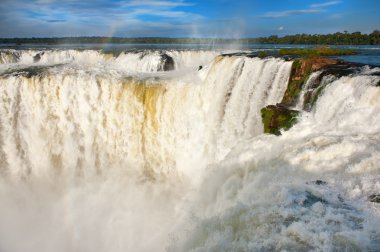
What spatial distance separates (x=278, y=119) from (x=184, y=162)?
5.30 meters

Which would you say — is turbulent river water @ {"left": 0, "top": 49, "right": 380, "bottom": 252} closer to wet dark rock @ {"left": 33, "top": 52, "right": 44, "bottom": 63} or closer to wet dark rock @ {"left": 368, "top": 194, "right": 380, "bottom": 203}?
wet dark rock @ {"left": 368, "top": 194, "right": 380, "bottom": 203}

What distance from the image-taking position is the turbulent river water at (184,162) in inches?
198

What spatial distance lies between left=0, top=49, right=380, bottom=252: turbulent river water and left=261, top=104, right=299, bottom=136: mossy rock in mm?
203

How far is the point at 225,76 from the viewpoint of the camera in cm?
1262

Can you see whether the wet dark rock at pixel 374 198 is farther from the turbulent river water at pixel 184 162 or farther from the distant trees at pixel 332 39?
the distant trees at pixel 332 39

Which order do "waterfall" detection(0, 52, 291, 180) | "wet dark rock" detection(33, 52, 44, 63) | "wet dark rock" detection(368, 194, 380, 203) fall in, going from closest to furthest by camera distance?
"wet dark rock" detection(368, 194, 380, 203) < "waterfall" detection(0, 52, 291, 180) < "wet dark rock" detection(33, 52, 44, 63)

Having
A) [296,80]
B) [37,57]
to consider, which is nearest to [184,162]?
[296,80]

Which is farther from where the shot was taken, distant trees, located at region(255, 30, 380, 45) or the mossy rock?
distant trees, located at region(255, 30, 380, 45)

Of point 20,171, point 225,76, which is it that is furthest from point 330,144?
point 20,171

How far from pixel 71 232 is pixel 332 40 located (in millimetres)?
31875

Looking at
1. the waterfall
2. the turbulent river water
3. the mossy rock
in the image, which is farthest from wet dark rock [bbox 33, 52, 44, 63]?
the mossy rock

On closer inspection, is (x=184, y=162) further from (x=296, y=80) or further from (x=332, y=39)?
(x=332, y=39)

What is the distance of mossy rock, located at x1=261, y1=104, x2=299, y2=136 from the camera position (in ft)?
27.2

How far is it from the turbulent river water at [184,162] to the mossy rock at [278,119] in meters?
Result: 0.20
